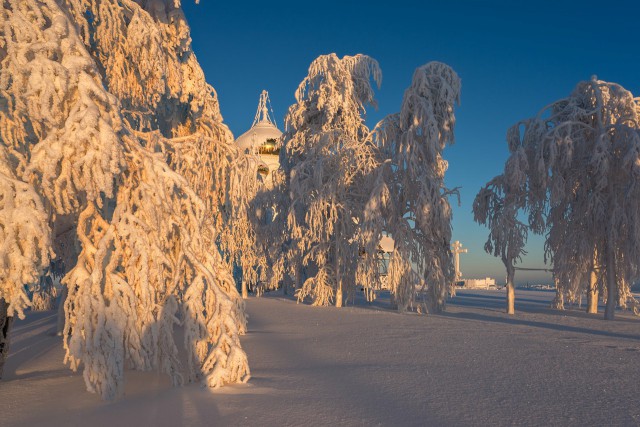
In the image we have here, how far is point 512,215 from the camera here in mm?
16812

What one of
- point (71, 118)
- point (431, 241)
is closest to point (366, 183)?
point (431, 241)

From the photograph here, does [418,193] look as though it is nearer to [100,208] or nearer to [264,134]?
[100,208]

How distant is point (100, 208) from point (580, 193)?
15.2 m

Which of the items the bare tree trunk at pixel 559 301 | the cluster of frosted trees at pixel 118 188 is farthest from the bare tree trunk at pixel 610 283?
the cluster of frosted trees at pixel 118 188

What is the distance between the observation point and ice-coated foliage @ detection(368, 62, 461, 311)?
1666cm

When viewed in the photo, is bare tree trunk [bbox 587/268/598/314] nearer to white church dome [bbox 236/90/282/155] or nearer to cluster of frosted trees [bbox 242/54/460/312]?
cluster of frosted trees [bbox 242/54/460/312]

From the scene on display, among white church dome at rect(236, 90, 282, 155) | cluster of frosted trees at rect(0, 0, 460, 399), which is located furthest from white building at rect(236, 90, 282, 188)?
cluster of frosted trees at rect(0, 0, 460, 399)

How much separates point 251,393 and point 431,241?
41.2 feet

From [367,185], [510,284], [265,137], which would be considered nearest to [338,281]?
[367,185]

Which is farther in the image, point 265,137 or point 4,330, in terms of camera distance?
point 265,137

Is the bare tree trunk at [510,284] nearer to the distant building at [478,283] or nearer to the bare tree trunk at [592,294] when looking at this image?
the bare tree trunk at [592,294]

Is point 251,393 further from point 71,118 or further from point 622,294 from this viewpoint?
point 622,294

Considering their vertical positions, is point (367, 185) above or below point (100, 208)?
above

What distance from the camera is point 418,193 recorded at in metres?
17.3
